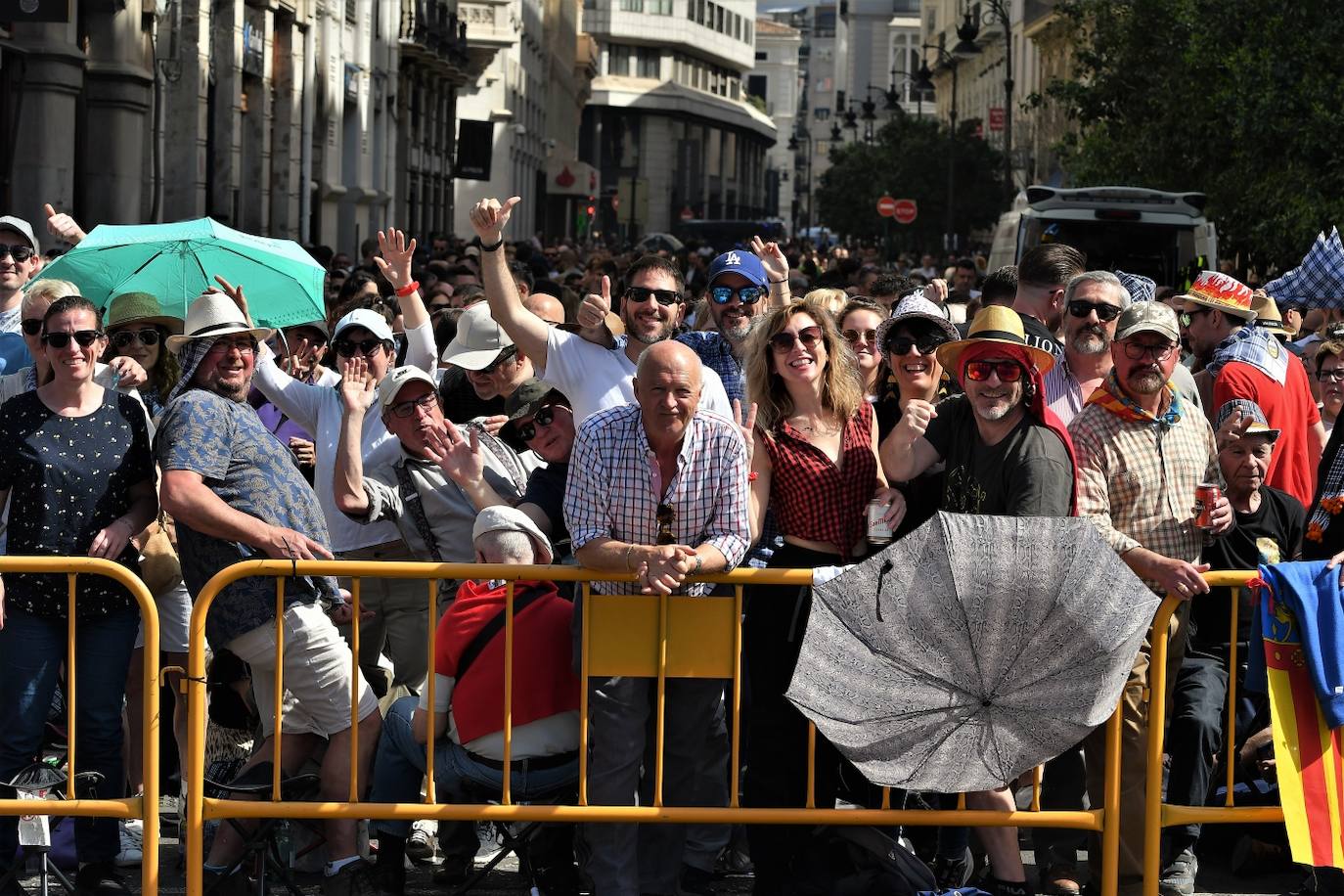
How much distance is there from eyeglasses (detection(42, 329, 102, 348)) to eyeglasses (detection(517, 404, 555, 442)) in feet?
5.36

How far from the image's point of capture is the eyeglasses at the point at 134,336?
7555 mm

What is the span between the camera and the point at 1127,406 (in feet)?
21.0

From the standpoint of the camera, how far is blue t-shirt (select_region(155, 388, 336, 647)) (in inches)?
240

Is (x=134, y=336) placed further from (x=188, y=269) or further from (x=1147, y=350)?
(x=1147, y=350)

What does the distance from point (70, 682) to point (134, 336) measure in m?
1.87

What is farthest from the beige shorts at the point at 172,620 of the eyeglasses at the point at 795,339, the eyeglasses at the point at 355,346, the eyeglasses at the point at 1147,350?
the eyeglasses at the point at 1147,350

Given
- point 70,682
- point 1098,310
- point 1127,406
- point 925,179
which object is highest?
point 925,179

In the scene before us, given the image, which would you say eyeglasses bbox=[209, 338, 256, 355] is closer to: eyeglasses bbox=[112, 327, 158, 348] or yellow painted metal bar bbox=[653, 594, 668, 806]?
eyeglasses bbox=[112, 327, 158, 348]

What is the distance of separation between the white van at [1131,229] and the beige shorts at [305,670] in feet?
48.8

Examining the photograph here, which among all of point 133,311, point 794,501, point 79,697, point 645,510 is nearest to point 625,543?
point 645,510

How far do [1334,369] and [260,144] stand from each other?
71.0 feet

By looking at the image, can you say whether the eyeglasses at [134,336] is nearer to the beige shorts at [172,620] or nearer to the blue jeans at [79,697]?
the beige shorts at [172,620]

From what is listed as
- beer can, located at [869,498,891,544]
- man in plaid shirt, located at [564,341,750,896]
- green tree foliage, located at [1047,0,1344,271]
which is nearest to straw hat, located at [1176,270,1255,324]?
beer can, located at [869,498,891,544]

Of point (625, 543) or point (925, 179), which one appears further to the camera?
point (925, 179)
